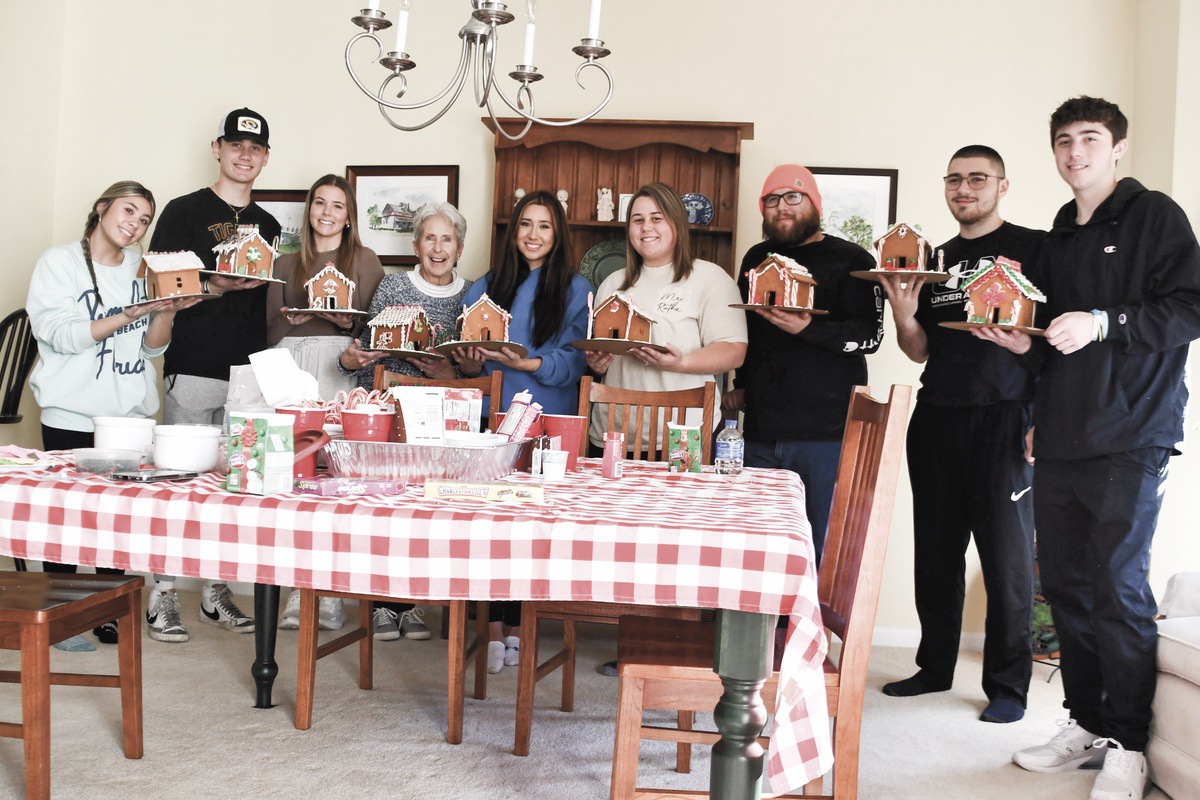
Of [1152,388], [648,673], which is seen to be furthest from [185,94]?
[1152,388]

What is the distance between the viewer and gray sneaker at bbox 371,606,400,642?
137 inches

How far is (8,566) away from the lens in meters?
3.86

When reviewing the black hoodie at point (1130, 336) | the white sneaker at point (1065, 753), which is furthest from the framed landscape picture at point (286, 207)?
the white sneaker at point (1065, 753)

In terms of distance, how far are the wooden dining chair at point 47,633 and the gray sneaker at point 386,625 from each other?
1.28 meters

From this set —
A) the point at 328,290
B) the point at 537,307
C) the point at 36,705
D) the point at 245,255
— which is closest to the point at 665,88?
the point at 537,307

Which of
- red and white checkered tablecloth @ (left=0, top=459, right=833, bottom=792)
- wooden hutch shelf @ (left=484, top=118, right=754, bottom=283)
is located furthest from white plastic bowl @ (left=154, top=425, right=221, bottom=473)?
wooden hutch shelf @ (left=484, top=118, right=754, bottom=283)

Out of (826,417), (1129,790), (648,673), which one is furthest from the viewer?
(826,417)

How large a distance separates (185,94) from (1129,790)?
13.6ft

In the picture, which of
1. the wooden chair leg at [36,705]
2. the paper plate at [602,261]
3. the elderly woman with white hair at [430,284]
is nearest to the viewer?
the wooden chair leg at [36,705]

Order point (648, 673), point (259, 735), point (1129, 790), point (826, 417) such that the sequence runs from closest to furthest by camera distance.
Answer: point (648, 673)
point (1129, 790)
point (259, 735)
point (826, 417)

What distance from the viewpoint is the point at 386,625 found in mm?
3551

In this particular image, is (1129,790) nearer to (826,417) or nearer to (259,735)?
(826,417)

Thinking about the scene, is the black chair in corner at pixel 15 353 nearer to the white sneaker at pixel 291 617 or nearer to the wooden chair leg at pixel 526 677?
the white sneaker at pixel 291 617

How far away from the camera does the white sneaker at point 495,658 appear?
3.14m
